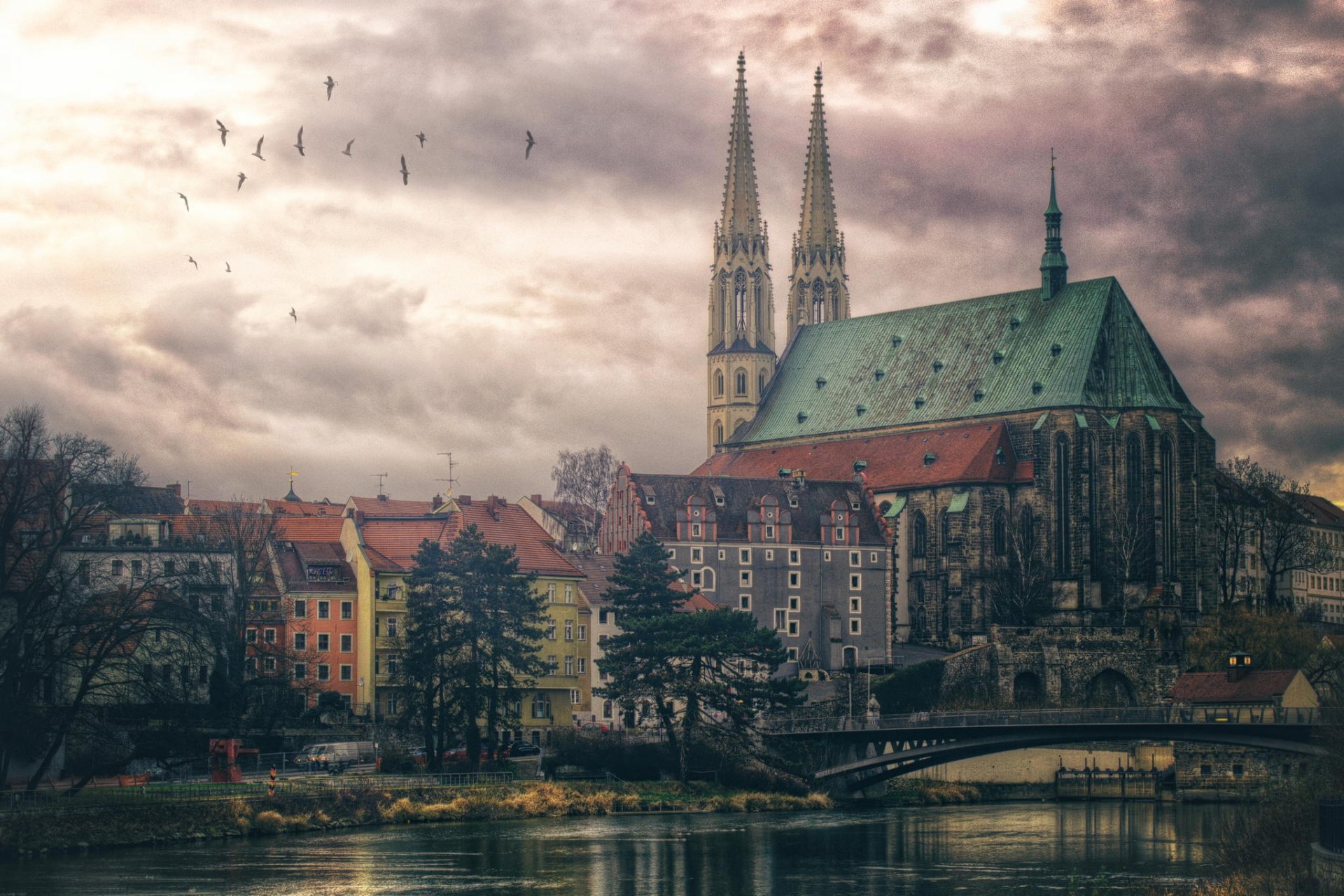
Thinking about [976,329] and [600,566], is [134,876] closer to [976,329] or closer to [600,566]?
[600,566]

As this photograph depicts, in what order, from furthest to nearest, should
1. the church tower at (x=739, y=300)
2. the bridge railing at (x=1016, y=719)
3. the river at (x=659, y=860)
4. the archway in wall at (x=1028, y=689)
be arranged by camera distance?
the church tower at (x=739, y=300), the archway in wall at (x=1028, y=689), the bridge railing at (x=1016, y=719), the river at (x=659, y=860)

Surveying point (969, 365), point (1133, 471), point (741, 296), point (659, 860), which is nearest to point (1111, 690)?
point (1133, 471)

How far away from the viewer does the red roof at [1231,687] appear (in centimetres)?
10944

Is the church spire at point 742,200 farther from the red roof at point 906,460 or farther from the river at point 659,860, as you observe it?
the river at point 659,860

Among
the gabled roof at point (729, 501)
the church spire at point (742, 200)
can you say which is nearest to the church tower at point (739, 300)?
the church spire at point (742, 200)

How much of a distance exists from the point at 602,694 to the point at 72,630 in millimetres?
33354

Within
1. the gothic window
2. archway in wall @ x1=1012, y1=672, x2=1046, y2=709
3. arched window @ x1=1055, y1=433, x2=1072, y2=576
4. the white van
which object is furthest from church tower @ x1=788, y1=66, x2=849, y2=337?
the white van

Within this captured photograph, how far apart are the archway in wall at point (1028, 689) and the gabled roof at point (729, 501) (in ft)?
49.9

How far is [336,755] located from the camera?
3627 inches

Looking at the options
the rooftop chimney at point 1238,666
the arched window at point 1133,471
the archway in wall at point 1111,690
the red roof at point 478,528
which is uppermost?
the arched window at point 1133,471

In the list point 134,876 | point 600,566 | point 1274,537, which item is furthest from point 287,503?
point 134,876

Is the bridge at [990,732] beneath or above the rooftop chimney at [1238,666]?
beneath

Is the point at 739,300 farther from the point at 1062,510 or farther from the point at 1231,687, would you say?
the point at 1231,687

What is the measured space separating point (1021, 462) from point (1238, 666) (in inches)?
1159
